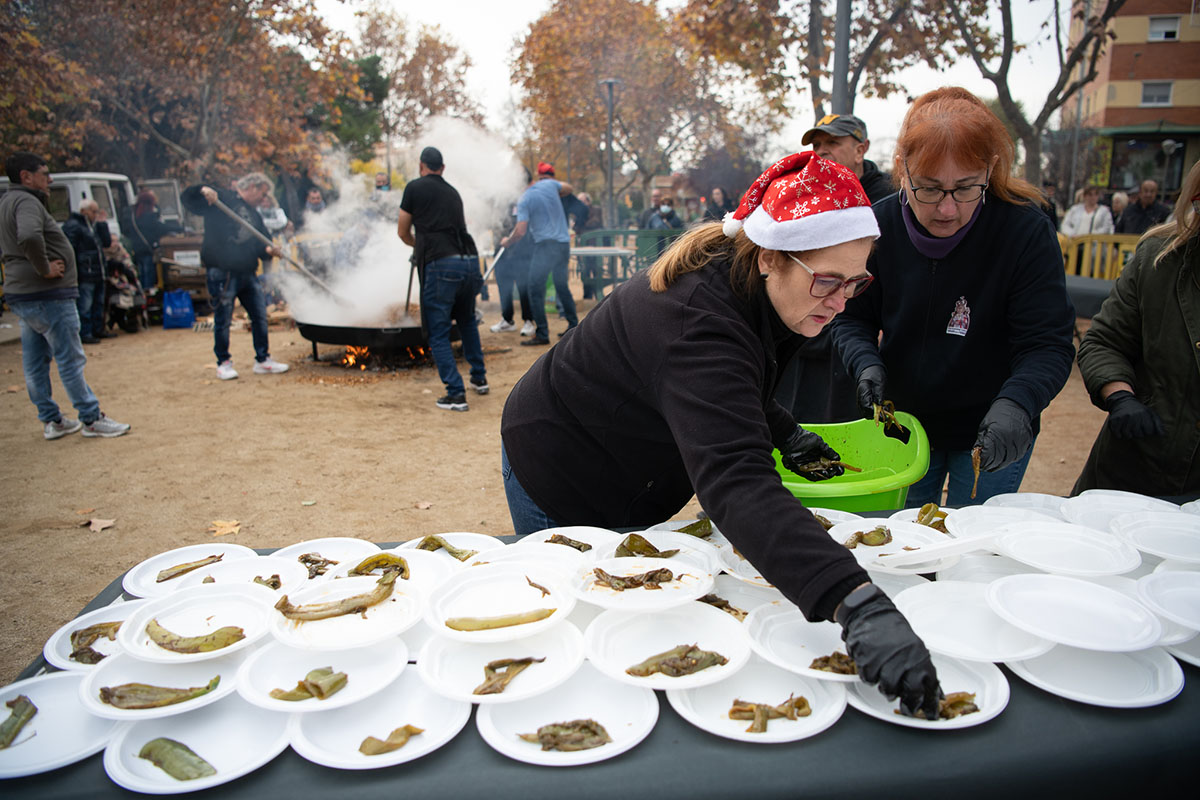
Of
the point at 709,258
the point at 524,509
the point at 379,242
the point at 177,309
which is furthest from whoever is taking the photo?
the point at 177,309

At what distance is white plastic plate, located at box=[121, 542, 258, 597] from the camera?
184cm

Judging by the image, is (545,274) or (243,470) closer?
(243,470)

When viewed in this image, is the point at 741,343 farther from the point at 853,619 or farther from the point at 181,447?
the point at 181,447

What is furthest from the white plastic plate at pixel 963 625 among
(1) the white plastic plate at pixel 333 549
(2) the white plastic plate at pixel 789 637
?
(1) the white plastic plate at pixel 333 549

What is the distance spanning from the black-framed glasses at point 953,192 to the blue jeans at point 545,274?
21.7ft

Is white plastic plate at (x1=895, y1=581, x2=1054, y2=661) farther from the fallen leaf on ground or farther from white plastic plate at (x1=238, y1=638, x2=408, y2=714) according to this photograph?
the fallen leaf on ground

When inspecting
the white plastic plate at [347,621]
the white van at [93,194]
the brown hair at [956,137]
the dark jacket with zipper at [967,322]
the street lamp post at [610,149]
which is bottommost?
the white plastic plate at [347,621]

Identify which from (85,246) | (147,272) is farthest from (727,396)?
(147,272)

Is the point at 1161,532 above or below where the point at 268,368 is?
above

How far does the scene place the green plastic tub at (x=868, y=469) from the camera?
235 cm

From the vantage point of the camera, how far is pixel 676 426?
1541 millimetres

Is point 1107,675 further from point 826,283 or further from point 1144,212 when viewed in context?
point 1144,212

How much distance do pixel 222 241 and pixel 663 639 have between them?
7.34 m

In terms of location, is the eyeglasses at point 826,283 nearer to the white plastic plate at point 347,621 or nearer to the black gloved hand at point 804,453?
the black gloved hand at point 804,453
